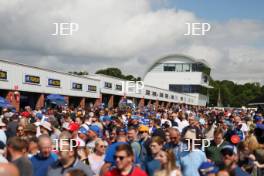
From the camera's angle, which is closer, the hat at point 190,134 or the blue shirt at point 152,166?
the blue shirt at point 152,166

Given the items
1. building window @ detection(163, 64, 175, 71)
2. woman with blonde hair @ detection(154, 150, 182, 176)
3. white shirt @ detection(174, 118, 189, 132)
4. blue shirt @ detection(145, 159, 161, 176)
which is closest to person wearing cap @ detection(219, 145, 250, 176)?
→ woman with blonde hair @ detection(154, 150, 182, 176)

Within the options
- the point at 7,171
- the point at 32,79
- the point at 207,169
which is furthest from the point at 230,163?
the point at 32,79

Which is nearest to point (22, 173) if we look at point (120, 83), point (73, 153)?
point (73, 153)

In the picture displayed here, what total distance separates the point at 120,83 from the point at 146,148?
44600 mm

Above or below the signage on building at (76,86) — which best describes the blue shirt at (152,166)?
below

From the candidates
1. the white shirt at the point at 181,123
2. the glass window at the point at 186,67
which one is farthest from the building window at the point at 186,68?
the white shirt at the point at 181,123

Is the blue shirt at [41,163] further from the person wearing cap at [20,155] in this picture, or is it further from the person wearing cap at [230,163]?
the person wearing cap at [230,163]

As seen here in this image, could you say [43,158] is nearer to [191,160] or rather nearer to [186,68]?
[191,160]

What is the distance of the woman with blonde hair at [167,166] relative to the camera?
5.79 metres

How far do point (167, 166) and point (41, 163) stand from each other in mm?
1766

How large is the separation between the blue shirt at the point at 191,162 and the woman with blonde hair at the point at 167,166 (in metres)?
1.15

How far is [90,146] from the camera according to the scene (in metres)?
9.15

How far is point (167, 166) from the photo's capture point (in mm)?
5953

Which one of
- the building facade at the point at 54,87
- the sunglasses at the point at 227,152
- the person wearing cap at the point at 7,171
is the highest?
the building facade at the point at 54,87
